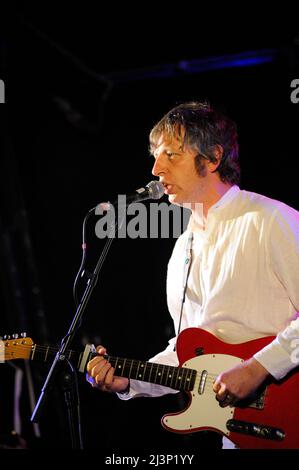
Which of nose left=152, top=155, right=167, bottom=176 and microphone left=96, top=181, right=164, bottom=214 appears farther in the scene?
nose left=152, top=155, right=167, bottom=176

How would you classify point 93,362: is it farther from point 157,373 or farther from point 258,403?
point 258,403

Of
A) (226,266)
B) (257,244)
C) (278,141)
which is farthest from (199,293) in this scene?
(278,141)

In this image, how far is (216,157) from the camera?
3.24 meters

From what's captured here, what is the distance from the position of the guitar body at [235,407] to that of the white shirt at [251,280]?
97mm

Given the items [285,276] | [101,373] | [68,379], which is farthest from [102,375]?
[285,276]

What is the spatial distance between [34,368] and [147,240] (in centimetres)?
163

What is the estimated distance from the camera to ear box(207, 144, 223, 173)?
3217mm

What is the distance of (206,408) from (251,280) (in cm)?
67

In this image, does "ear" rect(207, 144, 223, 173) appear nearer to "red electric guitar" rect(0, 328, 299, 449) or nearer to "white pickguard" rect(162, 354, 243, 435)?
"red electric guitar" rect(0, 328, 299, 449)

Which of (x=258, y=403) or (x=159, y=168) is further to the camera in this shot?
(x=159, y=168)

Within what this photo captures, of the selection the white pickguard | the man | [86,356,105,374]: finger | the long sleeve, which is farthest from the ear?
[86,356,105,374]: finger

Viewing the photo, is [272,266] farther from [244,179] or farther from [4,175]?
[4,175]

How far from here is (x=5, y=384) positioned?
5133 mm

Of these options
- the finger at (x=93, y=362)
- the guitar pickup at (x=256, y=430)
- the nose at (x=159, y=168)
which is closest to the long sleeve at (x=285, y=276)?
the guitar pickup at (x=256, y=430)
